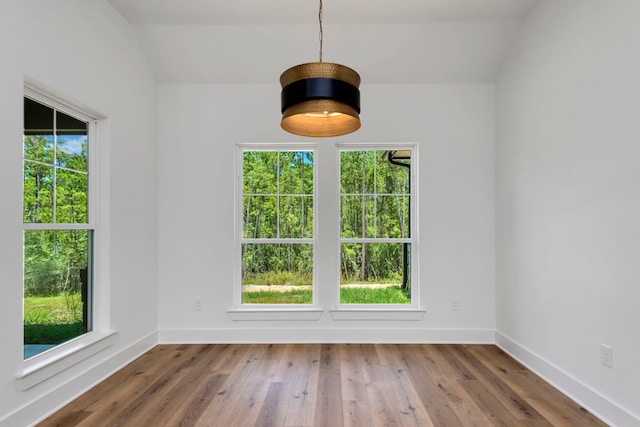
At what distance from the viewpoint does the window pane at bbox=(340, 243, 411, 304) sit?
3.72 m

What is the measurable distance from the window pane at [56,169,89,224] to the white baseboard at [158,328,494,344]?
5.23 ft

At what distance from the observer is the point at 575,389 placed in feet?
7.95

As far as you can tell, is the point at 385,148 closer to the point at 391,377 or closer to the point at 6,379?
the point at 391,377

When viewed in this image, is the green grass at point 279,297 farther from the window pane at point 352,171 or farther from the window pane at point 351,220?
the window pane at point 352,171

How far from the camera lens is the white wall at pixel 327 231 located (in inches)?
142

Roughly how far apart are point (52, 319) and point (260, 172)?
221 centimetres

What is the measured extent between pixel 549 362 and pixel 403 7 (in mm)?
3246

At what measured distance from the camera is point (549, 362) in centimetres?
271

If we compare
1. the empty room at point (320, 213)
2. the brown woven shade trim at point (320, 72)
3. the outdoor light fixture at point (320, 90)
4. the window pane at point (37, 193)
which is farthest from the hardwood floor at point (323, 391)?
the brown woven shade trim at point (320, 72)

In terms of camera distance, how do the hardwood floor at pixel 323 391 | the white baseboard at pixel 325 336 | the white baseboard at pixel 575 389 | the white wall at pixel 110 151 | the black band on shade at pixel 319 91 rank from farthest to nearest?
the white baseboard at pixel 325 336 → the hardwood floor at pixel 323 391 → the white baseboard at pixel 575 389 → the white wall at pixel 110 151 → the black band on shade at pixel 319 91

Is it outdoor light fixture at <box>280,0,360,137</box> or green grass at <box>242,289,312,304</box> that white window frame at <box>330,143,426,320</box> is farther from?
outdoor light fixture at <box>280,0,360,137</box>

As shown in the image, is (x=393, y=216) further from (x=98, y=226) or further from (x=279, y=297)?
(x=98, y=226)

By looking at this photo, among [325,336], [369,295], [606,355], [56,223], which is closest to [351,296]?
[369,295]

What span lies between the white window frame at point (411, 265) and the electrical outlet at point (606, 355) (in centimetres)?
158
